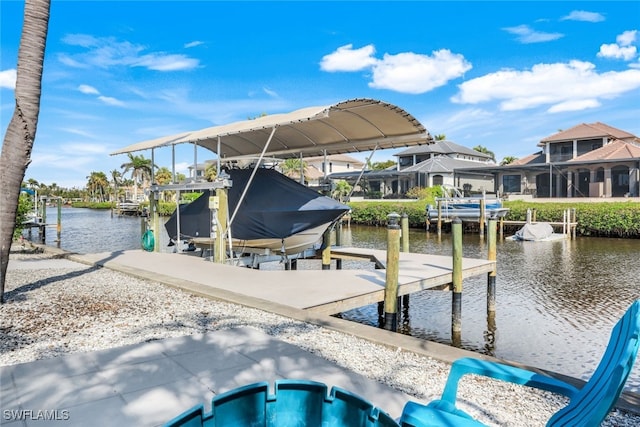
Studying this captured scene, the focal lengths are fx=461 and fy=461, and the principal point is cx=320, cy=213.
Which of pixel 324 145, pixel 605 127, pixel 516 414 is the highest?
pixel 605 127

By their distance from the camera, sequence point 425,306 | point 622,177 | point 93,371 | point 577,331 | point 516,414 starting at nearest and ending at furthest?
point 516,414, point 93,371, point 577,331, point 425,306, point 622,177

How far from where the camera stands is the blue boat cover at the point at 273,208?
11.2 metres

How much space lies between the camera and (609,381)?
6.33 ft

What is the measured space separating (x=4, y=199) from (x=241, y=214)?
5.75m

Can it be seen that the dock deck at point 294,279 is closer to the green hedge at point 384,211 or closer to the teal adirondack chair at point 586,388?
the teal adirondack chair at point 586,388

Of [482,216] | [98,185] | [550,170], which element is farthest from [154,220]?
[98,185]

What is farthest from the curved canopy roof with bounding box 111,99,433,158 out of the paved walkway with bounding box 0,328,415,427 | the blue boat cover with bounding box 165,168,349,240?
the paved walkway with bounding box 0,328,415,427

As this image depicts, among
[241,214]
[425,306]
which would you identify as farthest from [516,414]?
[241,214]

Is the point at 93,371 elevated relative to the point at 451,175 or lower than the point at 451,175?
lower

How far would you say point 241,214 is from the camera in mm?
11773

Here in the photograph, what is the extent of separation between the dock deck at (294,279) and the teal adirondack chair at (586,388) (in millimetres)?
4217

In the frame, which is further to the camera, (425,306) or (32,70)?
(425,306)

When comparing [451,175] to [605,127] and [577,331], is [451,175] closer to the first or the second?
[605,127]

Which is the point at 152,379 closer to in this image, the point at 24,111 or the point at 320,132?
the point at 24,111
